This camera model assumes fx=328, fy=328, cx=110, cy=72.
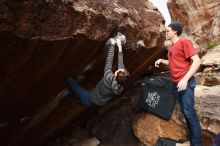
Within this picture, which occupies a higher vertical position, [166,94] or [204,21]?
[204,21]

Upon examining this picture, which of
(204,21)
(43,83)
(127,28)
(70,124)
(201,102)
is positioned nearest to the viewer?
(43,83)

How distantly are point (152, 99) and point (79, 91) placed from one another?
2.06m

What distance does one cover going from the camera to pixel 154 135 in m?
7.73

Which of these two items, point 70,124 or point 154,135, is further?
point 70,124

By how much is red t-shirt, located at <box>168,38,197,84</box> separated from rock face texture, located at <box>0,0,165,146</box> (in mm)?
1095

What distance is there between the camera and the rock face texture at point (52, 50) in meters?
4.78

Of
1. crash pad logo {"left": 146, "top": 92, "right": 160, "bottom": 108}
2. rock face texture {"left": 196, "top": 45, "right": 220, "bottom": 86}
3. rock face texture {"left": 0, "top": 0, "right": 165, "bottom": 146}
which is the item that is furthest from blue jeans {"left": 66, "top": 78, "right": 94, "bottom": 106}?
rock face texture {"left": 196, "top": 45, "right": 220, "bottom": 86}

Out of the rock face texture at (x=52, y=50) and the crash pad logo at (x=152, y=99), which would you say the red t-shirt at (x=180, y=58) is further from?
the crash pad logo at (x=152, y=99)

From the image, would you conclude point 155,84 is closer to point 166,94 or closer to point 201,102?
point 166,94

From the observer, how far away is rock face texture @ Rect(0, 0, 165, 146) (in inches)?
188

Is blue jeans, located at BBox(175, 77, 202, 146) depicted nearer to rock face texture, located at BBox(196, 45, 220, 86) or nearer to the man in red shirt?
the man in red shirt

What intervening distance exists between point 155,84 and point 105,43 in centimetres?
223

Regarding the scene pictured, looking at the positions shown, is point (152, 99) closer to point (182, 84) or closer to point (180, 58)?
point (180, 58)

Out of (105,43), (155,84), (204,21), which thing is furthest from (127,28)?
(204,21)
